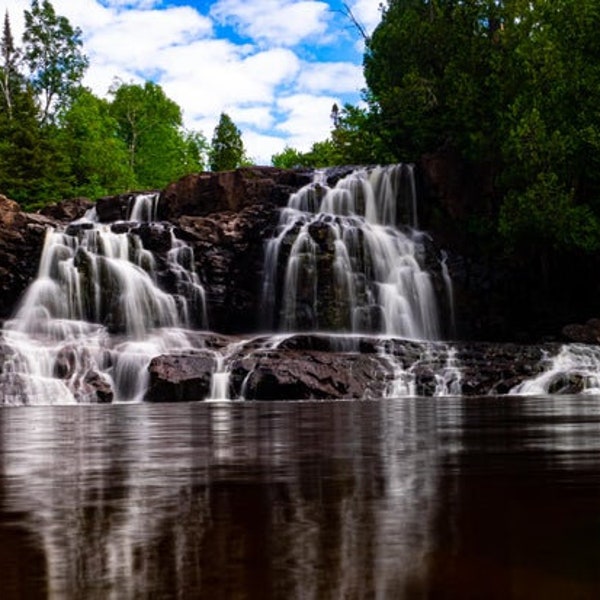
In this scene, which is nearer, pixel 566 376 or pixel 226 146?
pixel 566 376

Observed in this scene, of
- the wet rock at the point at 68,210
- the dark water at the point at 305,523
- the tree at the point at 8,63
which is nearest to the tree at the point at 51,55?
the tree at the point at 8,63

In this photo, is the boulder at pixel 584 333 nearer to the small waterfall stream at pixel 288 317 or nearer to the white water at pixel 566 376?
the small waterfall stream at pixel 288 317

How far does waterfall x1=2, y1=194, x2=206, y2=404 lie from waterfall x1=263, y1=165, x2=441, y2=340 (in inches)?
123

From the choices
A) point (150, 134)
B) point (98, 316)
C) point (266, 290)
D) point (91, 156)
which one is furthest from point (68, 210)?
point (150, 134)

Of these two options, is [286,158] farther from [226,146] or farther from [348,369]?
[348,369]

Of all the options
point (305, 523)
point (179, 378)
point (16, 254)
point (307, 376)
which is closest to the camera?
point (305, 523)

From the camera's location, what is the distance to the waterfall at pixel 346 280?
84.0 feet

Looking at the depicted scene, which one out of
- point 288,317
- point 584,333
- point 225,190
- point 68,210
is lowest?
point 584,333

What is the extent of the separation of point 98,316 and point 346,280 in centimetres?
822

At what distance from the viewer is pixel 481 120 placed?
1237 inches

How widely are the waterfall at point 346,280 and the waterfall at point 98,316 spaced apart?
3119 millimetres

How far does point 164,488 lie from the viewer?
3418 mm

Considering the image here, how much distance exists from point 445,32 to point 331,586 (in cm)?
3631

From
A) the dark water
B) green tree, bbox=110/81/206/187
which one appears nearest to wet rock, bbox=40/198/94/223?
green tree, bbox=110/81/206/187
